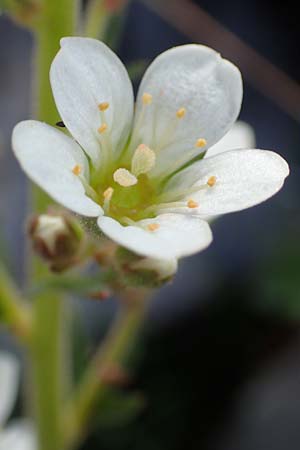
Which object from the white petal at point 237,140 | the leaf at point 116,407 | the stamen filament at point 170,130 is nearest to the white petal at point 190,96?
the stamen filament at point 170,130

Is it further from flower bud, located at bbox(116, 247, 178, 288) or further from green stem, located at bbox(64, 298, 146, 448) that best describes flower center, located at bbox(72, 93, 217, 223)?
green stem, located at bbox(64, 298, 146, 448)

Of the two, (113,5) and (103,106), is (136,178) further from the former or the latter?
(113,5)

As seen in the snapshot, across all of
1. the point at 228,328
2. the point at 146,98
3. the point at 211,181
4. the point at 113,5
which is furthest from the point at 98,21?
the point at 228,328

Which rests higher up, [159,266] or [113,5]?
[113,5]

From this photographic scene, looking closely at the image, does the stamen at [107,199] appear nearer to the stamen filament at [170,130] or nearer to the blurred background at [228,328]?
the stamen filament at [170,130]

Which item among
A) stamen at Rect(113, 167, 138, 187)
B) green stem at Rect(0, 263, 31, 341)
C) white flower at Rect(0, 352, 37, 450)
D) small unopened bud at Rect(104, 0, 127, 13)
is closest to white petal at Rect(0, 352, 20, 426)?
white flower at Rect(0, 352, 37, 450)

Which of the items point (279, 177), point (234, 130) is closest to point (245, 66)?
point (234, 130)

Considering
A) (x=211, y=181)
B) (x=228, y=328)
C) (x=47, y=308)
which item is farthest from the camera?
(x=228, y=328)
